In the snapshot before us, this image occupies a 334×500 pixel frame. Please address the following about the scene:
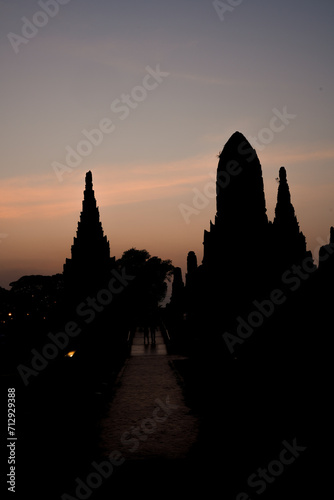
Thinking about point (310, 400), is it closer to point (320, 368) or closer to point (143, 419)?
point (320, 368)

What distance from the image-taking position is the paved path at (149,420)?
8.62m

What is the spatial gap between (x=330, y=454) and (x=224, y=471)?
221cm

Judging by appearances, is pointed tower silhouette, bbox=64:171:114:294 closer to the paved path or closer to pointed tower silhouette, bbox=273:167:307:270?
the paved path

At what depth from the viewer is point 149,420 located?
1075 cm

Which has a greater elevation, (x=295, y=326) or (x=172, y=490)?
(x=295, y=326)

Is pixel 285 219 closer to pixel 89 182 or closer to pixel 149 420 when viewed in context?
pixel 89 182

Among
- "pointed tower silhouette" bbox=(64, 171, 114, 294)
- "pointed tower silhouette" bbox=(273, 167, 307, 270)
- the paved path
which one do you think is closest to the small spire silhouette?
"pointed tower silhouette" bbox=(64, 171, 114, 294)

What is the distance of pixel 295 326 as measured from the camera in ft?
39.0

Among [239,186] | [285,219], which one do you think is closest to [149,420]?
[239,186]

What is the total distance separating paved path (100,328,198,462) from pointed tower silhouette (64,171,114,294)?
17.5 feet

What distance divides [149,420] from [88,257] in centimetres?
1250

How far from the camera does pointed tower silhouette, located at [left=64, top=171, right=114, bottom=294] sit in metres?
21.7

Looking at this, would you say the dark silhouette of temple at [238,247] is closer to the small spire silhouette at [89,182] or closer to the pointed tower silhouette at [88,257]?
the pointed tower silhouette at [88,257]

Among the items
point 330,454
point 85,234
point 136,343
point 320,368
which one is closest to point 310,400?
point 320,368
